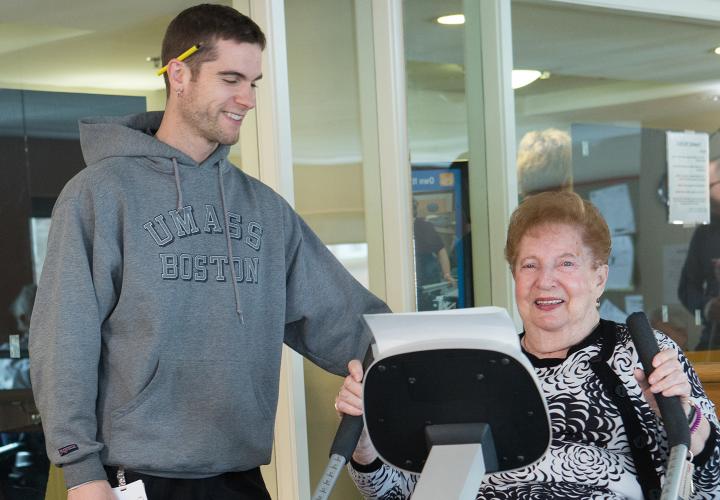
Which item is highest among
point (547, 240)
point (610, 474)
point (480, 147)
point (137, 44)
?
point (137, 44)

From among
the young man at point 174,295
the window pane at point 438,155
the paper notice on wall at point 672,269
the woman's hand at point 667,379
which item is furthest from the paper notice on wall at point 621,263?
the woman's hand at point 667,379

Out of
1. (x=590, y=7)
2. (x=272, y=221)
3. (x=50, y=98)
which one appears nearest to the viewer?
(x=272, y=221)

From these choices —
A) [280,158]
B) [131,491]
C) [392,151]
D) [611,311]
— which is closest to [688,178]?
[611,311]

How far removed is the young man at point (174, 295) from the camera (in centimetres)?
230

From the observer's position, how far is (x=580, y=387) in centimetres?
263

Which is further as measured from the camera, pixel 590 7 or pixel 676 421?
pixel 590 7

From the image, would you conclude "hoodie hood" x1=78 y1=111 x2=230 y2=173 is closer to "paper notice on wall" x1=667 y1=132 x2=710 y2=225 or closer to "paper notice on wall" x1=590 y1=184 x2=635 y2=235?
"paper notice on wall" x1=590 y1=184 x2=635 y2=235

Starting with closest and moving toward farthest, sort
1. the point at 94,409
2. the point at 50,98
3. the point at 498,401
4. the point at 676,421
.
Answer: 1. the point at 498,401
2. the point at 676,421
3. the point at 94,409
4. the point at 50,98

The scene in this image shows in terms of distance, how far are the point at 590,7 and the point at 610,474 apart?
294 cm

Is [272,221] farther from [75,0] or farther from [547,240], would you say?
[75,0]

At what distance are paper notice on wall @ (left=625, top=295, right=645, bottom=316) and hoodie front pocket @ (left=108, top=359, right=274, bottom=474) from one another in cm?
285

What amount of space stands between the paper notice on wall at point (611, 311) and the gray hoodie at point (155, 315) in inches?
103

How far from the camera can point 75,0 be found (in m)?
3.61

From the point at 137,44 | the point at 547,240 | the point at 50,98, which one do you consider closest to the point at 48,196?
the point at 50,98
